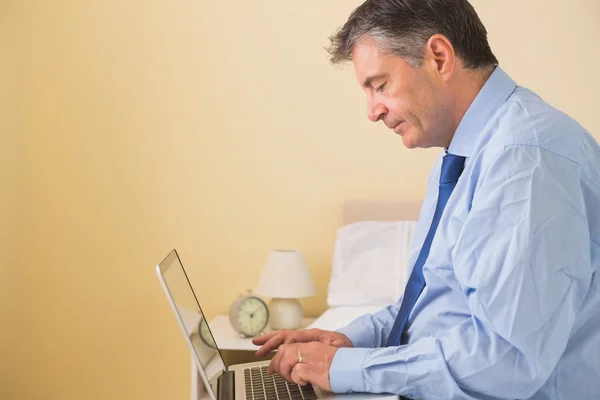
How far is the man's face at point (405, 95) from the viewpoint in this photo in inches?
51.9

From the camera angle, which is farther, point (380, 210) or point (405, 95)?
point (380, 210)

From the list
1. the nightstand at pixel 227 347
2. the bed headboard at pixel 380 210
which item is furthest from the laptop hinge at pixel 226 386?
the bed headboard at pixel 380 210

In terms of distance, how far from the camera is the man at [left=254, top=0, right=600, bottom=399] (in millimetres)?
1053

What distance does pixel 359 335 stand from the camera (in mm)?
1489

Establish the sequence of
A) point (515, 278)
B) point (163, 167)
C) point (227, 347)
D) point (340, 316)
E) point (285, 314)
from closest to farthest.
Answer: point (515, 278) → point (340, 316) → point (227, 347) → point (285, 314) → point (163, 167)

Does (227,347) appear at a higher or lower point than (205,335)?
lower

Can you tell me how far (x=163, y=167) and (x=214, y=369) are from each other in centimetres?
174

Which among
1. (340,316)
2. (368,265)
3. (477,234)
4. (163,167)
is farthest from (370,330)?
(163,167)

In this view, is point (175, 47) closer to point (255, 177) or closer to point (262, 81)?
point (262, 81)

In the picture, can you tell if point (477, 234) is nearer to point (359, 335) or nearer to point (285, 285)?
point (359, 335)

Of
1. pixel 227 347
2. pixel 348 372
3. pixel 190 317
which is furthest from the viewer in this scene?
pixel 227 347

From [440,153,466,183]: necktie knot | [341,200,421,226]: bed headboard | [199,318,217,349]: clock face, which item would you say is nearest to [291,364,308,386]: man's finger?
[199,318,217,349]: clock face

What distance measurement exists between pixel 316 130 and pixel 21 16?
1.35 metres

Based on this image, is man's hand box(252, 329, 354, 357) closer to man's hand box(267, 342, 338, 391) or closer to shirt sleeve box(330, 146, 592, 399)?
man's hand box(267, 342, 338, 391)
